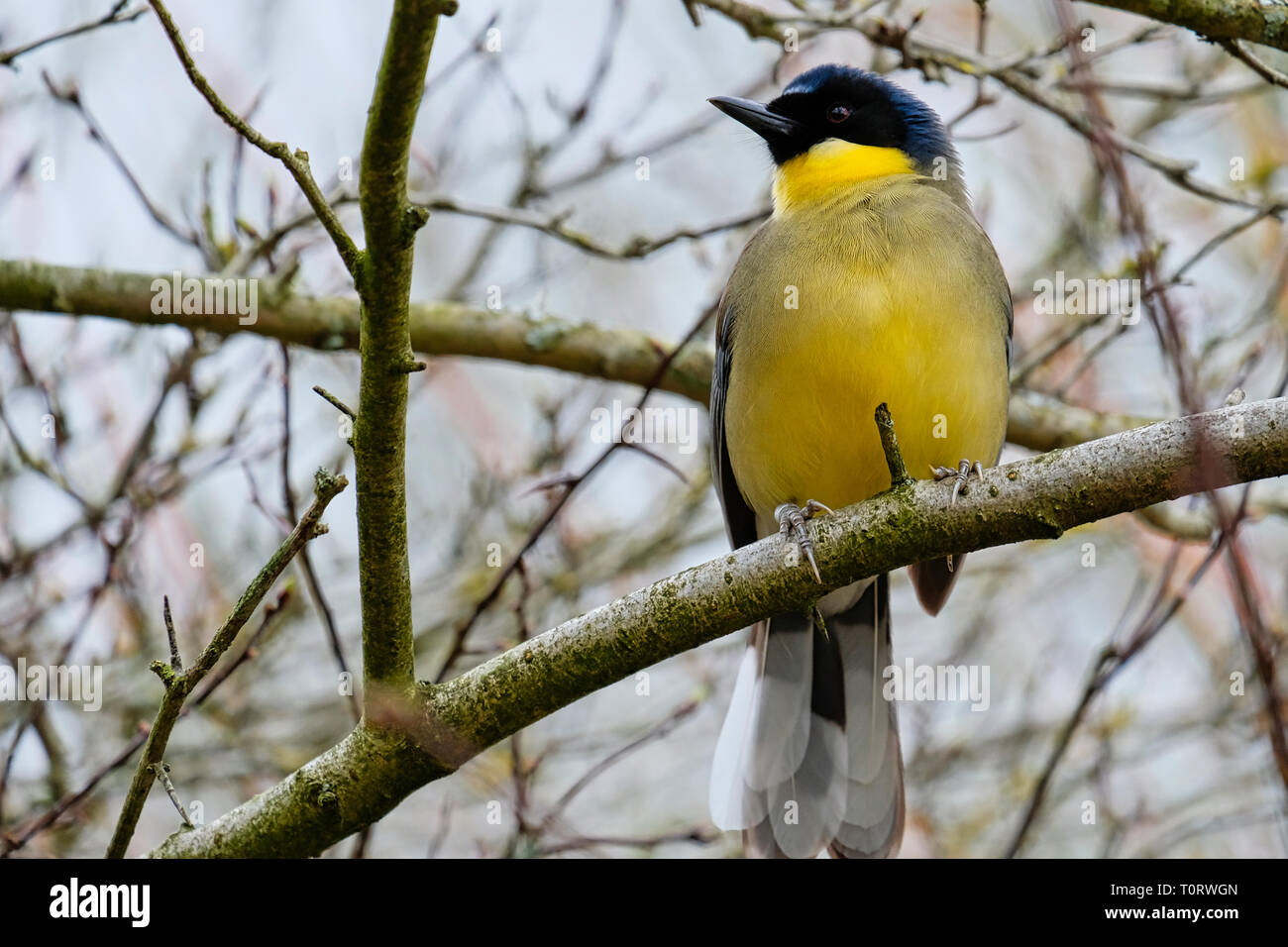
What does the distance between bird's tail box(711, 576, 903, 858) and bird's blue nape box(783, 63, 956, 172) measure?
1.76 meters

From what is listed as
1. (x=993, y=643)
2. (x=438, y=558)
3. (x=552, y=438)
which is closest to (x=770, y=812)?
(x=552, y=438)

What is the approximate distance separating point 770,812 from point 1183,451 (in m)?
2.25

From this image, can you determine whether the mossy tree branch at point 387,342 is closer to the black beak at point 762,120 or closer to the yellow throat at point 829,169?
the yellow throat at point 829,169

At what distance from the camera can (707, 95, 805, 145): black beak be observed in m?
5.44

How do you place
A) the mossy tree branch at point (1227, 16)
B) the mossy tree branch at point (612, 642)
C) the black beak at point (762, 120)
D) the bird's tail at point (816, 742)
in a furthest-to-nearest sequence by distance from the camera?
the black beak at point (762, 120) < the bird's tail at point (816, 742) < the mossy tree branch at point (1227, 16) < the mossy tree branch at point (612, 642)

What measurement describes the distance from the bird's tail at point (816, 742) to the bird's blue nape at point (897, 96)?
1761 mm

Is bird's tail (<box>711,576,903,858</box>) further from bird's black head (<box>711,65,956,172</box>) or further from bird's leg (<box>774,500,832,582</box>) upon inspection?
bird's black head (<box>711,65,956,172</box>)

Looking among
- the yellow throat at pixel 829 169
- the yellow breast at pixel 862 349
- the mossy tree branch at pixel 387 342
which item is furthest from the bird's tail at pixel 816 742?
the mossy tree branch at pixel 387 342

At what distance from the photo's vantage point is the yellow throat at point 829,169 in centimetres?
516

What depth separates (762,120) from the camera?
5.47 metres

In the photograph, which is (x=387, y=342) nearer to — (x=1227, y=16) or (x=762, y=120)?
(x=1227, y=16)

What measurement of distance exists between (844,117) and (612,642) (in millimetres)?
3073

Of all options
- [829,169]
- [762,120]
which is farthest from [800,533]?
[762,120]

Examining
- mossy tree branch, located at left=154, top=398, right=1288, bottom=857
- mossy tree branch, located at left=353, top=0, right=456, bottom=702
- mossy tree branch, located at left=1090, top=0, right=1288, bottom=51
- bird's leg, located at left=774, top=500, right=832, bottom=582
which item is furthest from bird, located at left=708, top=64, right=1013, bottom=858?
mossy tree branch, located at left=353, top=0, right=456, bottom=702
